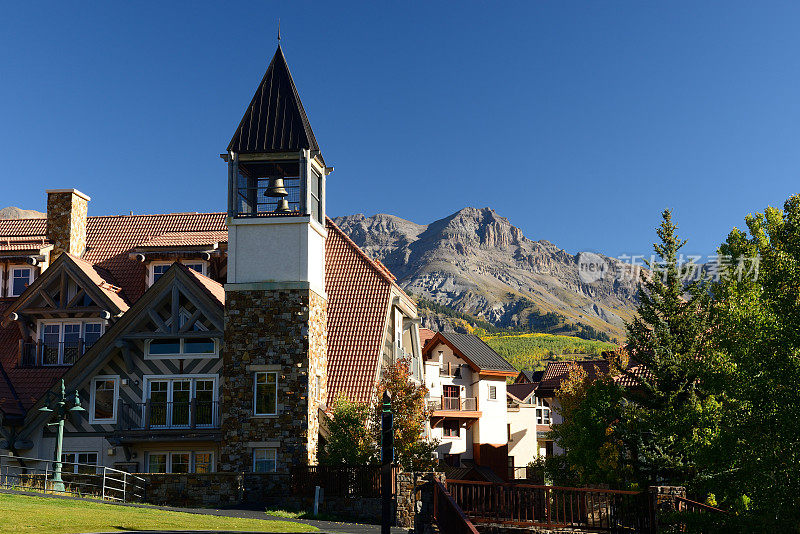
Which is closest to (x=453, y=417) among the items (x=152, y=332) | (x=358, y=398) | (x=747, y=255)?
(x=358, y=398)

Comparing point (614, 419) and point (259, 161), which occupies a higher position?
point (259, 161)

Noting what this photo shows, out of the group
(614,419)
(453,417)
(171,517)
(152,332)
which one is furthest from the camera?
(453,417)

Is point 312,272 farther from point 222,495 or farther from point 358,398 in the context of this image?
point 222,495

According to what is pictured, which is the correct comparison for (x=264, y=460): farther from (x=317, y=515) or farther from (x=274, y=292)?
(x=274, y=292)

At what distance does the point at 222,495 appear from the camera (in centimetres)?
3102

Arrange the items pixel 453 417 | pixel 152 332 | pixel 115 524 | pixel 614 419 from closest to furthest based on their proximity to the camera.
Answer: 1. pixel 115 524
2. pixel 152 332
3. pixel 614 419
4. pixel 453 417

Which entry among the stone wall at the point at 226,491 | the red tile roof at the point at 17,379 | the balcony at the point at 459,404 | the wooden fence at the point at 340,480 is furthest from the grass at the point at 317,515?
the balcony at the point at 459,404

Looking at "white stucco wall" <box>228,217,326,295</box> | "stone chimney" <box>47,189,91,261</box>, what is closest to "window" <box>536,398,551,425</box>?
"stone chimney" <box>47,189,91,261</box>

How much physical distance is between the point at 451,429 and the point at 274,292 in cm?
3611

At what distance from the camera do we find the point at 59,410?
1268 inches

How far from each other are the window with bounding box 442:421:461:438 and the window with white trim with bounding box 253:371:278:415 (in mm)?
34597

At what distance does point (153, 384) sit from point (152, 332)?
2313 mm

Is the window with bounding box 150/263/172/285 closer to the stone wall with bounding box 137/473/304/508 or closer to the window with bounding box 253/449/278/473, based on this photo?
the window with bounding box 253/449/278/473

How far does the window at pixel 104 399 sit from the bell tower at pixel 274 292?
5.94 metres
